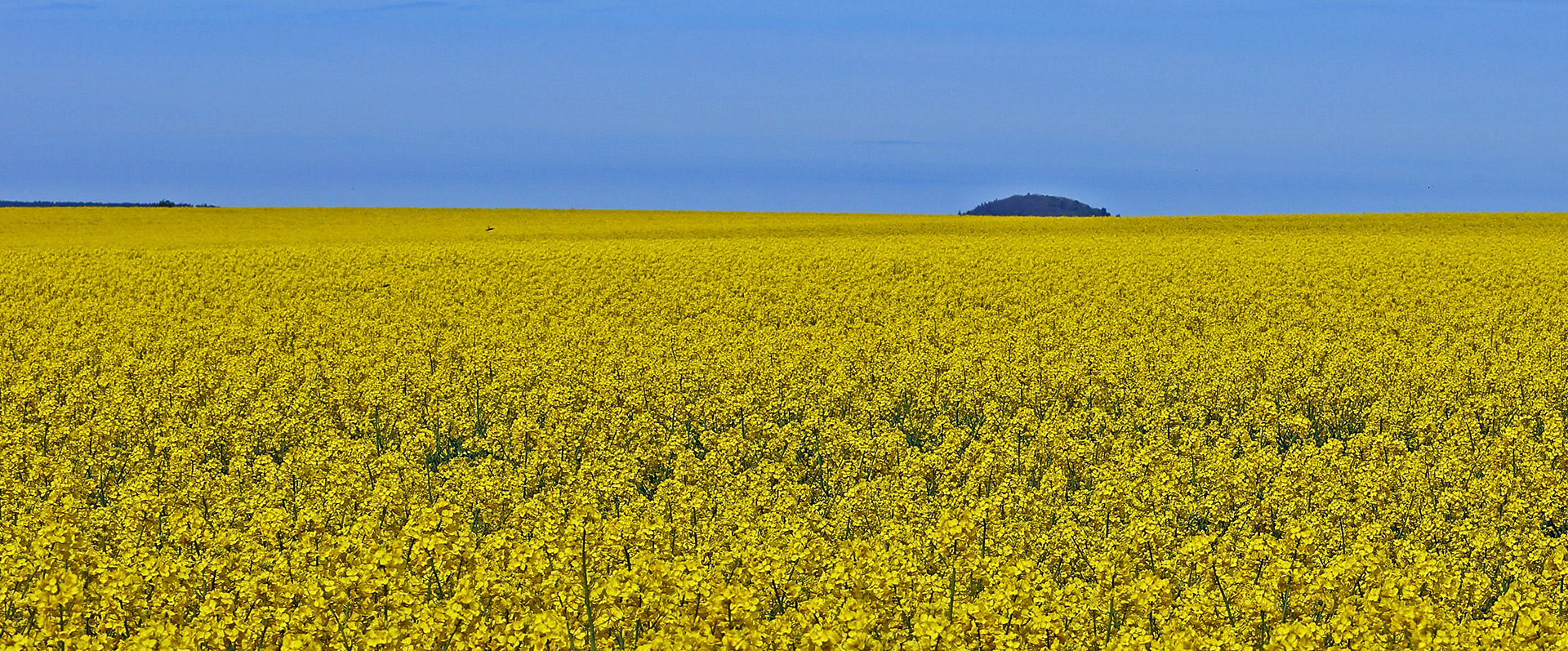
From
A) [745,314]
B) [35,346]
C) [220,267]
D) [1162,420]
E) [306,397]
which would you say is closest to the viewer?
[1162,420]

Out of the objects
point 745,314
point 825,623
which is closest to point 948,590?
point 825,623

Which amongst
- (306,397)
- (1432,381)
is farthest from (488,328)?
(1432,381)

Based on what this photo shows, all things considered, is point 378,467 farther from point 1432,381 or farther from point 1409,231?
point 1409,231

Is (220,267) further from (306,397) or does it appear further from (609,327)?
(306,397)

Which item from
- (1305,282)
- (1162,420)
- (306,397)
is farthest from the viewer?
(1305,282)

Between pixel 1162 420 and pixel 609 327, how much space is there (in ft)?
32.2

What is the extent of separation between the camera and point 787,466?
1080 centimetres

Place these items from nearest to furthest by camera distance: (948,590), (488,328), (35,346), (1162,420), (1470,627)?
(1470,627) → (948,590) → (1162,420) → (35,346) → (488,328)

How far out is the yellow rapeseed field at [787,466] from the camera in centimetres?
659

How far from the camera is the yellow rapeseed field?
259 inches

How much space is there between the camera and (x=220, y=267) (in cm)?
2998

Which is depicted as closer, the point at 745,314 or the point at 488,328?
the point at 488,328

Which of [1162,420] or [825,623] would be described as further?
[1162,420]

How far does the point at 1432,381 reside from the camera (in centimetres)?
1430
